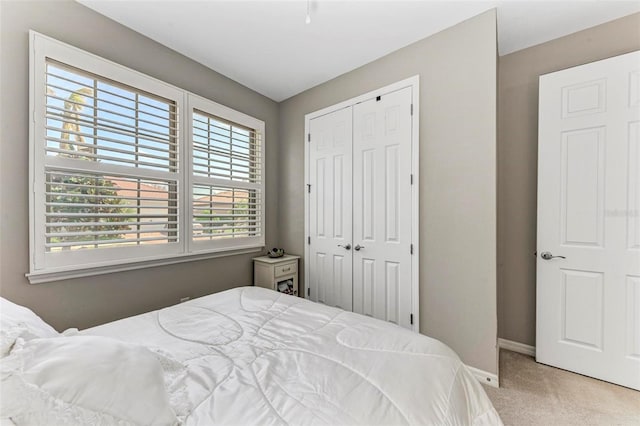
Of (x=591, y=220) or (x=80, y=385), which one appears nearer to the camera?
(x=80, y=385)

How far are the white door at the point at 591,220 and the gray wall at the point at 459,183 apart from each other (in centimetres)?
70

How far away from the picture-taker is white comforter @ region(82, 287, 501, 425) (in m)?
0.80

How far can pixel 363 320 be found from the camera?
142 centimetres

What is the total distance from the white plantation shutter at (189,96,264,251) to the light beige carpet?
8.60ft

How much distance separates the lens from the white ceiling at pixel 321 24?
189 centimetres

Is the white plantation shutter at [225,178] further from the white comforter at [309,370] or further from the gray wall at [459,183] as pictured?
the gray wall at [459,183]

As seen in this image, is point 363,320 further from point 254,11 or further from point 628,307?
point 254,11

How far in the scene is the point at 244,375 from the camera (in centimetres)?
97

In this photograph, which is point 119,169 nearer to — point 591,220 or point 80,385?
point 80,385

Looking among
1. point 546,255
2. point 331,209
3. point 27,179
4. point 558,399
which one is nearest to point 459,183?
point 546,255

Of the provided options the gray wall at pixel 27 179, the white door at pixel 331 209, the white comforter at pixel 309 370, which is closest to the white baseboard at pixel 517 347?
the white door at pixel 331 209

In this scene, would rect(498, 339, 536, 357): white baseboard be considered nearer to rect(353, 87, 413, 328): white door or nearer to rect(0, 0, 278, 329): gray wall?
rect(353, 87, 413, 328): white door

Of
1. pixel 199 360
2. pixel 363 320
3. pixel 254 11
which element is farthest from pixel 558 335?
pixel 254 11

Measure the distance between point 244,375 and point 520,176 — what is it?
280 centimetres
